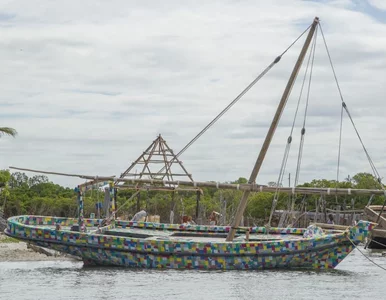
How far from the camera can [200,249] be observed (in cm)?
2577

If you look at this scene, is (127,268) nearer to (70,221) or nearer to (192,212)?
(70,221)

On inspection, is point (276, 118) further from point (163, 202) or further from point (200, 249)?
point (163, 202)

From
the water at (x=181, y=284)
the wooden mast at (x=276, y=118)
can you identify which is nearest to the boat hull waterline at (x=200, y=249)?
the water at (x=181, y=284)

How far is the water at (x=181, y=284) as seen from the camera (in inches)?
864

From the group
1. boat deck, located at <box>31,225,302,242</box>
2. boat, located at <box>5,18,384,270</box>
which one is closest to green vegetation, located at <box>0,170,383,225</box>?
boat deck, located at <box>31,225,302,242</box>

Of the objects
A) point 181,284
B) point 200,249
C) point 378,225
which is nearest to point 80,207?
point 200,249

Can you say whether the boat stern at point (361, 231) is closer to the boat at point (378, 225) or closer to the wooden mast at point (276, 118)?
the wooden mast at point (276, 118)

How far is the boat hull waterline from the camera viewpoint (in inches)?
1017

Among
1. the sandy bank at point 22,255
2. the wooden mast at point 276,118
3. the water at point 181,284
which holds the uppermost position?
the wooden mast at point 276,118

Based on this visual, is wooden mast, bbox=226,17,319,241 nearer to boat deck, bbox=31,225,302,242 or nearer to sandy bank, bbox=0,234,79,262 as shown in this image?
boat deck, bbox=31,225,302,242

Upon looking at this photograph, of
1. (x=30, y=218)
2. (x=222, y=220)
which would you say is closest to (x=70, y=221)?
(x=30, y=218)

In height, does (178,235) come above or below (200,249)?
above

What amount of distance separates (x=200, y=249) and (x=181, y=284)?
2.43 m

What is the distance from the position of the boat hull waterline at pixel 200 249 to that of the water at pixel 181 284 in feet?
1.15
